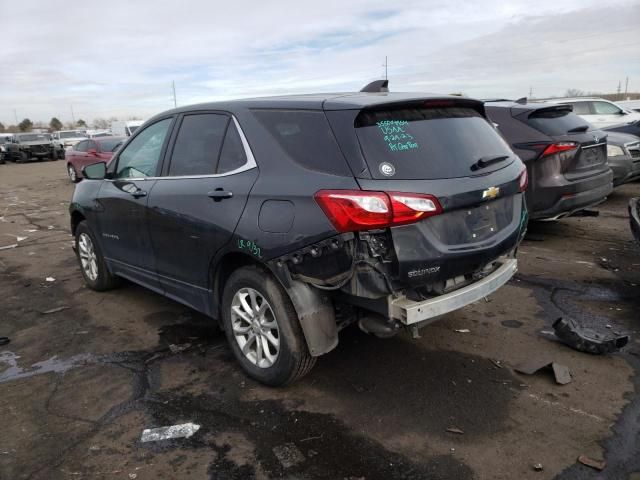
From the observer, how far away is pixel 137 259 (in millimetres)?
4719

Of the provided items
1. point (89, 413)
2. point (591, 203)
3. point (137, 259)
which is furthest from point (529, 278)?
point (89, 413)

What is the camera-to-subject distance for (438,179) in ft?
9.89

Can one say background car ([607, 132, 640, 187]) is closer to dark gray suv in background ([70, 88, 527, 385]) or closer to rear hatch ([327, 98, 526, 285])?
dark gray suv in background ([70, 88, 527, 385])

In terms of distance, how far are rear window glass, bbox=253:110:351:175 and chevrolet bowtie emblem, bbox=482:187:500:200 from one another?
2.89 feet

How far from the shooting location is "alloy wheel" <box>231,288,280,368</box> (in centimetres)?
344

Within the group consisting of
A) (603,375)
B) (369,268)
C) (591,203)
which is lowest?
(603,375)

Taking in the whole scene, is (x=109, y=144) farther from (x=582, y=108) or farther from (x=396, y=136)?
(x=396, y=136)

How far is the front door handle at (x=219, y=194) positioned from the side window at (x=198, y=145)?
0.71 feet

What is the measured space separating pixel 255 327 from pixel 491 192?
1.76 metres

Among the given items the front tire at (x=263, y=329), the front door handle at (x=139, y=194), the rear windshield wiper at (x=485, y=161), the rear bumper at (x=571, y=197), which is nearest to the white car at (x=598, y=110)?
the rear bumper at (x=571, y=197)

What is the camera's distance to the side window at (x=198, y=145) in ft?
12.4

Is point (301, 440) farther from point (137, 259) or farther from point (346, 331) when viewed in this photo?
point (137, 259)

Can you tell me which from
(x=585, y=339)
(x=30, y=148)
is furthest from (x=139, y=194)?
(x=30, y=148)

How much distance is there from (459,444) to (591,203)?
4.78 m
